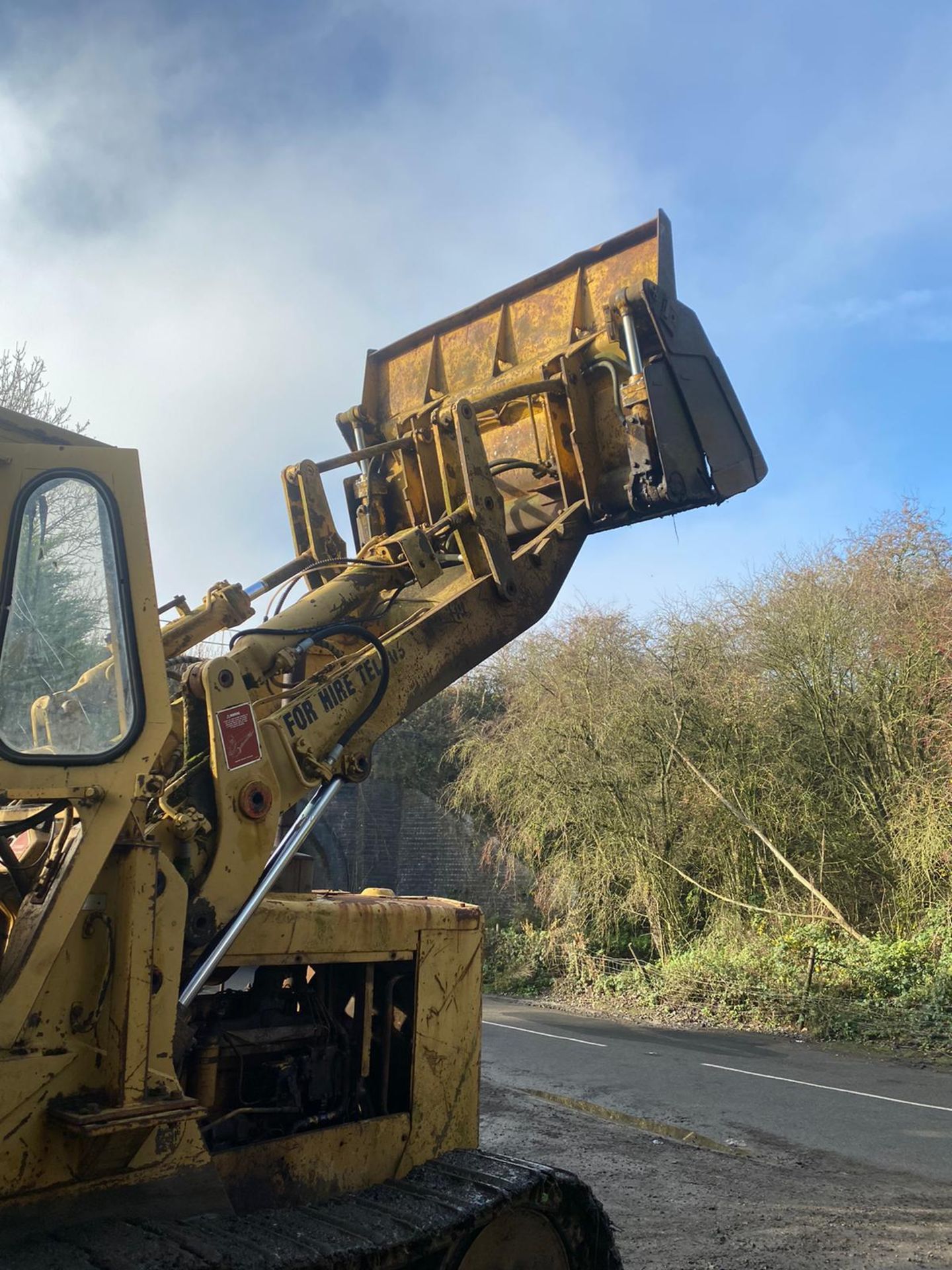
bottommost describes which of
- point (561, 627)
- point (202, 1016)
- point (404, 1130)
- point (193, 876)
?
point (404, 1130)

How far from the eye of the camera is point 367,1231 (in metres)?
2.95

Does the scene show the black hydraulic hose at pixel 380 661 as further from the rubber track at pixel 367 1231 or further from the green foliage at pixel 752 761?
the green foliage at pixel 752 761

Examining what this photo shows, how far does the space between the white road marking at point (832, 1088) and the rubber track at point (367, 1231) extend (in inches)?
214

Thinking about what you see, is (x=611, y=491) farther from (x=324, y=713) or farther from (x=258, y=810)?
(x=258, y=810)

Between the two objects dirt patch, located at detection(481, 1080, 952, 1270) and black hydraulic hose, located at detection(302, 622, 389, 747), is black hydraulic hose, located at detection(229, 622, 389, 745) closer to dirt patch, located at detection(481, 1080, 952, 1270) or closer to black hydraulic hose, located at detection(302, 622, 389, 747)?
black hydraulic hose, located at detection(302, 622, 389, 747)

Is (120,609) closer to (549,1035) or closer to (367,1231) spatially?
(367,1231)

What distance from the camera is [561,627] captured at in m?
17.7

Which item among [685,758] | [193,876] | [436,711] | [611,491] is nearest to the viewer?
[193,876]

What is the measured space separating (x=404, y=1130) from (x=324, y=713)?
1469mm

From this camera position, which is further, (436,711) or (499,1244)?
(436,711)

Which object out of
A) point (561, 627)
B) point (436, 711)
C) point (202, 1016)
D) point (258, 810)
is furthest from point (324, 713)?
point (436, 711)

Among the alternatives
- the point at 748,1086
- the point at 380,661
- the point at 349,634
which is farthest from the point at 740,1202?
the point at 349,634

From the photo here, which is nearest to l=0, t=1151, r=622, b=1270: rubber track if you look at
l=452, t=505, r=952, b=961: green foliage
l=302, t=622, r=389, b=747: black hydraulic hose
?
l=302, t=622, r=389, b=747: black hydraulic hose

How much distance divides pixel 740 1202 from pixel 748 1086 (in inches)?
131
